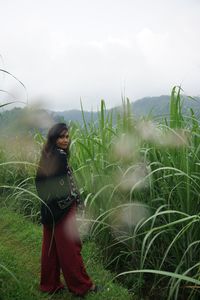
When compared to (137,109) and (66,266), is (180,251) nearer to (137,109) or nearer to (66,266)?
(66,266)

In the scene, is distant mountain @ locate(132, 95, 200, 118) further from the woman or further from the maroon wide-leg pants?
the maroon wide-leg pants

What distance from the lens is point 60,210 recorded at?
2771 millimetres

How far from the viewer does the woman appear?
2.74 meters

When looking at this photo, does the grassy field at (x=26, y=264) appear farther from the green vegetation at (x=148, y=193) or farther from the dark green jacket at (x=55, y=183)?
the dark green jacket at (x=55, y=183)

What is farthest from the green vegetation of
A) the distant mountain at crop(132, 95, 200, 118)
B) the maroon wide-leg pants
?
the maroon wide-leg pants

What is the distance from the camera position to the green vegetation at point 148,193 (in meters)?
2.47

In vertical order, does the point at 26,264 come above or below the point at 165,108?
below

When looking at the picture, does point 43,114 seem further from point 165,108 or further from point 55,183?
point 165,108

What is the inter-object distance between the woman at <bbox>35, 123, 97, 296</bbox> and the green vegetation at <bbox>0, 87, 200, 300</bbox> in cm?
14

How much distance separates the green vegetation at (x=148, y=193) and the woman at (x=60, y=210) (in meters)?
0.14

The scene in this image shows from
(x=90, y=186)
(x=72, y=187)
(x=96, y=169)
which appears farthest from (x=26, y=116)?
(x=90, y=186)

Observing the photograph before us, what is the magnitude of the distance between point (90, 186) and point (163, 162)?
0.82 metres

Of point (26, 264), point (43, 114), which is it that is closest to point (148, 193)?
point (43, 114)

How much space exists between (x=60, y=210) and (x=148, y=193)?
61 centimetres
